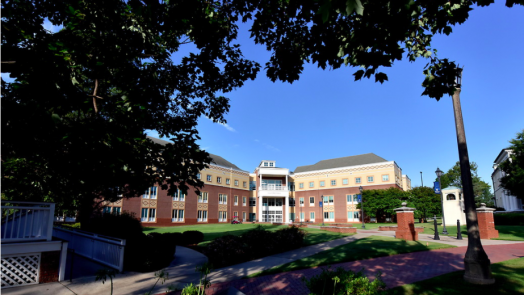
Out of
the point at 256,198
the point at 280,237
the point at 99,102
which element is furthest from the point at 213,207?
the point at 99,102

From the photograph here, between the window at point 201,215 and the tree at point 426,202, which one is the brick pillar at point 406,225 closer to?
the tree at point 426,202

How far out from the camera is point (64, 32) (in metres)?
5.91

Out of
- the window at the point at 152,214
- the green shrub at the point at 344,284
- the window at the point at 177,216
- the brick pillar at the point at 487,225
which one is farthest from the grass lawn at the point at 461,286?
the window at the point at 177,216

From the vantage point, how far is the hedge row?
10992mm

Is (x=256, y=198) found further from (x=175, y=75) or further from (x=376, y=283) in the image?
(x=376, y=283)

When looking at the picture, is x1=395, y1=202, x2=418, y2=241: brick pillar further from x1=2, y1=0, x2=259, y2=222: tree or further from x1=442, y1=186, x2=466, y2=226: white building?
x1=442, y1=186, x2=466, y2=226: white building

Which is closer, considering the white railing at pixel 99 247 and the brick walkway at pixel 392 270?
the brick walkway at pixel 392 270

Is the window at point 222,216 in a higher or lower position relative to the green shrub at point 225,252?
lower

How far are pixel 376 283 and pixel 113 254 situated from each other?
353 inches

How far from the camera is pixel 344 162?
192 ft

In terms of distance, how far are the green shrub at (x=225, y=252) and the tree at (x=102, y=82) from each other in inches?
184

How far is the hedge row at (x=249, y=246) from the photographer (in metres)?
11.0

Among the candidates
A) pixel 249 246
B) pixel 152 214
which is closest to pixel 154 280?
pixel 249 246

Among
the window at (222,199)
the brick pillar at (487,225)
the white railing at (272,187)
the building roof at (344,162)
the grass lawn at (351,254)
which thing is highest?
the building roof at (344,162)
